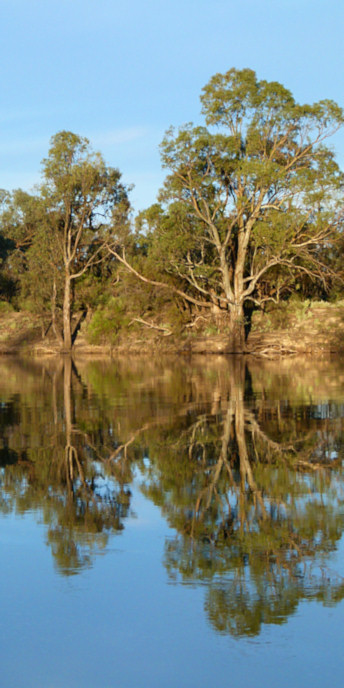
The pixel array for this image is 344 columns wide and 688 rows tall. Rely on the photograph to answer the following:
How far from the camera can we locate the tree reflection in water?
5562 mm

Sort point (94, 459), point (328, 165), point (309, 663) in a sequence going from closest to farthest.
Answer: point (309, 663)
point (94, 459)
point (328, 165)

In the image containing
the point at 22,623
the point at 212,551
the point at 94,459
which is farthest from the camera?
the point at 94,459

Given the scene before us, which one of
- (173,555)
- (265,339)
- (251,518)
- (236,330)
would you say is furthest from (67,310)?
(173,555)

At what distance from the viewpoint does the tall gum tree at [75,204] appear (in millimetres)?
47625

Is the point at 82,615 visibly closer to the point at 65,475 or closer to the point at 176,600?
the point at 176,600

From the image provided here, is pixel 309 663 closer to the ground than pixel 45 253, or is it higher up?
closer to the ground

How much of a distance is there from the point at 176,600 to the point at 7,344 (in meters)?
50.4

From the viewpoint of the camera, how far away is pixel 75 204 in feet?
162

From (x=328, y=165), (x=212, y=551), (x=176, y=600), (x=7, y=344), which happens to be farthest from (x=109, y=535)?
(x=7, y=344)

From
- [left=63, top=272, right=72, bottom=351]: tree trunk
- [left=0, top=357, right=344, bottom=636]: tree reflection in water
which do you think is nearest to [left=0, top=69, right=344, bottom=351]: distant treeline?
[left=63, top=272, right=72, bottom=351]: tree trunk

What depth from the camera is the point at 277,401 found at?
58.6ft

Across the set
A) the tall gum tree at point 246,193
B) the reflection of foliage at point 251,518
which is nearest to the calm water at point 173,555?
→ the reflection of foliage at point 251,518

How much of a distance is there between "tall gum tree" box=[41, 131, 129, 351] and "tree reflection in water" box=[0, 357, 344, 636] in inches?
1228

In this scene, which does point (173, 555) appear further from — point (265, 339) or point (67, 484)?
point (265, 339)
